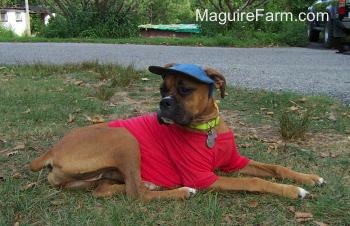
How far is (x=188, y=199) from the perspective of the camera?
3504mm

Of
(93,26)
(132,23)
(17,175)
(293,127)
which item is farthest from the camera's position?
(132,23)

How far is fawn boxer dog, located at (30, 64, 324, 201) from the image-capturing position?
11.5ft

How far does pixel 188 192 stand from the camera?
3543 mm

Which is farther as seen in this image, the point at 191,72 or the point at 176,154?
the point at 176,154

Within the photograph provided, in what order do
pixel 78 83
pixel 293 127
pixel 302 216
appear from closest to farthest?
1. pixel 302 216
2. pixel 293 127
3. pixel 78 83

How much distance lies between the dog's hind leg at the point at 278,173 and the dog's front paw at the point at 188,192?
62cm

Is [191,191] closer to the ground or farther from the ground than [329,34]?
closer to the ground

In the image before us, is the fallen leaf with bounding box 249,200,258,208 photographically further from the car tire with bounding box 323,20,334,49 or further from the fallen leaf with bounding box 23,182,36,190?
the car tire with bounding box 323,20,334,49

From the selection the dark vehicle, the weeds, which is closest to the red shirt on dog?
the weeds

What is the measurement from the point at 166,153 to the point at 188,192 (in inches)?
13.9

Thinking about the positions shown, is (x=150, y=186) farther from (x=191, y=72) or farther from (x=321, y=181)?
(x=321, y=181)

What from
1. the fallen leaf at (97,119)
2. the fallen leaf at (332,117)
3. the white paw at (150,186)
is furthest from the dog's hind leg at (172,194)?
the fallen leaf at (332,117)

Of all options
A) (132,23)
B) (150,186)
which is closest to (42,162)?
(150,186)

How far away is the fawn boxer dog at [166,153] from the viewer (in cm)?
350
